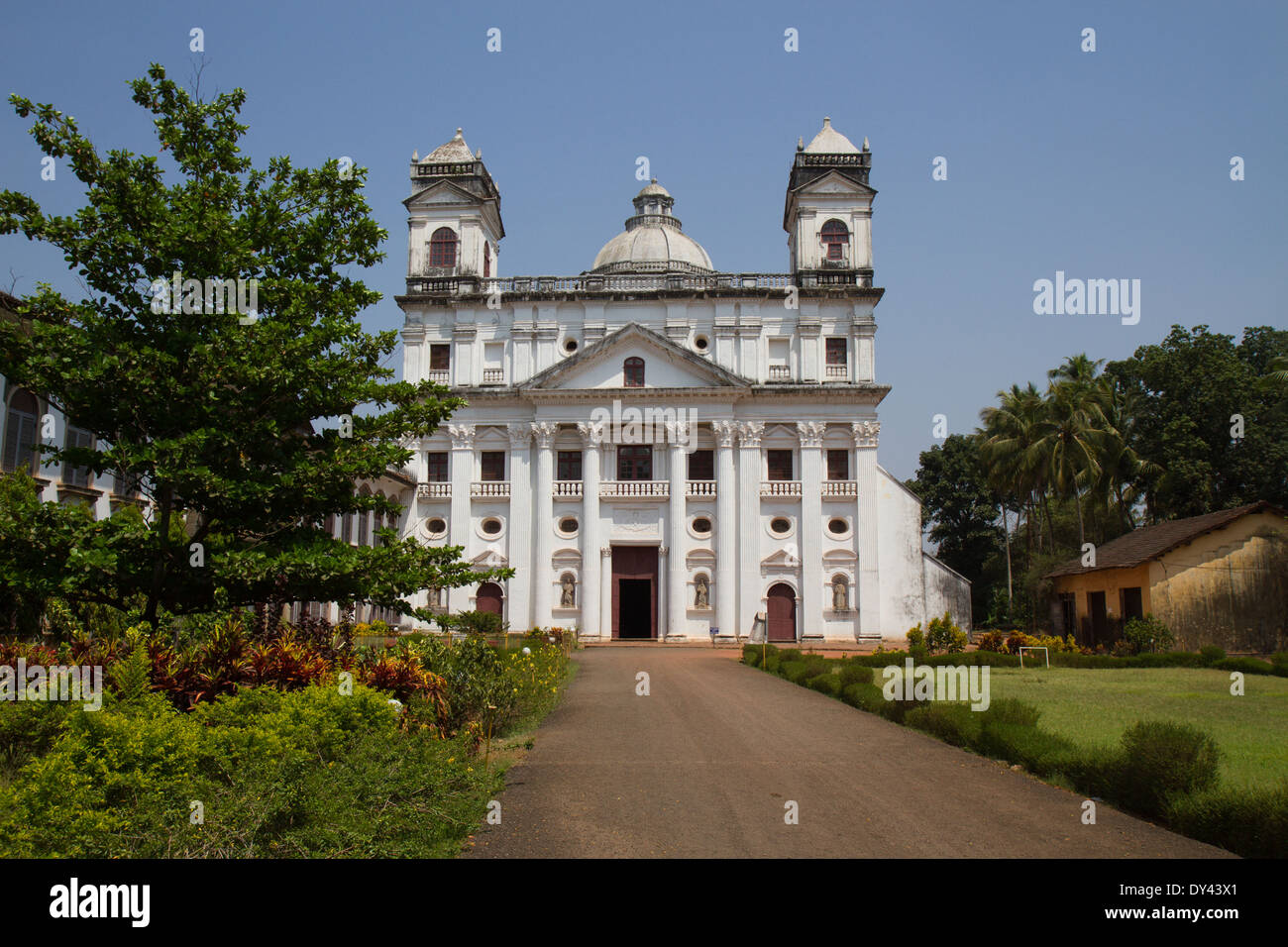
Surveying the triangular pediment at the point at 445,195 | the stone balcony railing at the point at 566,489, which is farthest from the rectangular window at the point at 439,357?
the stone balcony railing at the point at 566,489

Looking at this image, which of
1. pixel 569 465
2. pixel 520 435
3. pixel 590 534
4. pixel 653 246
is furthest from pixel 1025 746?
pixel 653 246

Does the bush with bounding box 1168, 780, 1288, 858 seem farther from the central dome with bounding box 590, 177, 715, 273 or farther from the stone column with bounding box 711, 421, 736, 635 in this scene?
the central dome with bounding box 590, 177, 715, 273

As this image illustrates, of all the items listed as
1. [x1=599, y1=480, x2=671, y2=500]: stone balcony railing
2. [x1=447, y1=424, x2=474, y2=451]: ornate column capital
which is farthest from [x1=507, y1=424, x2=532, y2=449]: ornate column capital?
[x1=599, y1=480, x2=671, y2=500]: stone balcony railing

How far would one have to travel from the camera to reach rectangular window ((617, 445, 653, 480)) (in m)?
41.8

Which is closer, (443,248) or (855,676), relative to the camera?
(855,676)

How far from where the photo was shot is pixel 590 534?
40.7 m

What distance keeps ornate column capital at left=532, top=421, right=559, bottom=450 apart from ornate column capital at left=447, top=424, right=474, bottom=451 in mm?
3109

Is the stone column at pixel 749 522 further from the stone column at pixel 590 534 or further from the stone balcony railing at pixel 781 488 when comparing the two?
the stone column at pixel 590 534

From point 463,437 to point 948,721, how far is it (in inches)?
1260

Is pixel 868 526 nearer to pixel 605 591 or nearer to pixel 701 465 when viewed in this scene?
pixel 701 465

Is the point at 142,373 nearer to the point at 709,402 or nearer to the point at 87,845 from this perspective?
the point at 87,845
